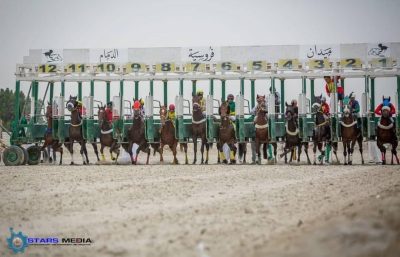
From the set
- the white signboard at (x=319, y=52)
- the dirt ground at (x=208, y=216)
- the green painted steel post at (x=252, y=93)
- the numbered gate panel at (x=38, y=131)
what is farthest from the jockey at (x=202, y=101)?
the dirt ground at (x=208, y=216)

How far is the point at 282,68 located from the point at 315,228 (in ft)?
A: 47.0

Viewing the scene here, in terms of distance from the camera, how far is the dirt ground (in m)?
4.78

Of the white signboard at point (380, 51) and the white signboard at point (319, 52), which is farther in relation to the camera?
the white signboard at point (319, 52)

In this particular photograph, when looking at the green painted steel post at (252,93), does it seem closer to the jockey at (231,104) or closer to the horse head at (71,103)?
the jockey at (231,104)

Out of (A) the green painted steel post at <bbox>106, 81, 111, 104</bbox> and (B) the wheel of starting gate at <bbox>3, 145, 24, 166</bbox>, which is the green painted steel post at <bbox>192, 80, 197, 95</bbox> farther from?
(B) the wheel of starting gate at <bbox>3, 145, 24, 166</bbox>

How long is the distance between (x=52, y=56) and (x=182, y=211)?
15.4 metres

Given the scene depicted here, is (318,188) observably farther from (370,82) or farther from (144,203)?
(370,82)

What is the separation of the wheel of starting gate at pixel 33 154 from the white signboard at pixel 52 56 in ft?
12.1

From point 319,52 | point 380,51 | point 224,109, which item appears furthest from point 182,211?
point 380,51

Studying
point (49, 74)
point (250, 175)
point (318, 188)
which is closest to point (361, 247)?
point (318, 188)

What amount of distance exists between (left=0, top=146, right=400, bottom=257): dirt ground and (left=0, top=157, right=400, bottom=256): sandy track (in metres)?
0.01

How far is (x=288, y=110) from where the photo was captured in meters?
18.2

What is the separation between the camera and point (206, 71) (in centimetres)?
1931

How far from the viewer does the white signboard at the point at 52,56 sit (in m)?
20.5
